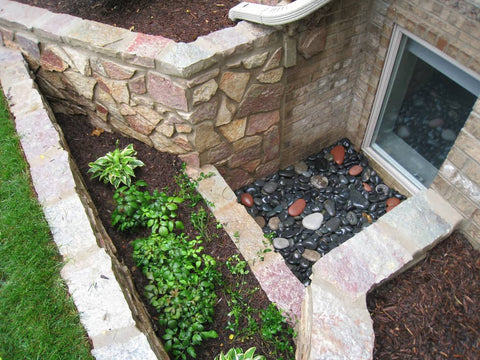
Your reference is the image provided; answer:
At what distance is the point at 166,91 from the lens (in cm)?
289

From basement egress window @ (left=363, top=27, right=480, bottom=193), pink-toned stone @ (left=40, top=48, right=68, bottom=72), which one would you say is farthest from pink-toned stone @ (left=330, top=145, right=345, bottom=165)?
pink-toned stone @ (left=40, top=48, right=68, bottom=72)

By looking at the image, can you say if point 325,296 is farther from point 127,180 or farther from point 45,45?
point 45,45

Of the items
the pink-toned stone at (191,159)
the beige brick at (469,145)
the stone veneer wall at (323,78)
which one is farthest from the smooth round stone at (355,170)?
the beige brick at (469,145)

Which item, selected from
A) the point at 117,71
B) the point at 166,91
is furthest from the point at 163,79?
the point at 117,71

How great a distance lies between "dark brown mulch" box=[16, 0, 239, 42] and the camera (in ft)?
10.3

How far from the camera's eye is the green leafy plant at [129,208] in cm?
279

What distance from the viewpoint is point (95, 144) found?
134 inches

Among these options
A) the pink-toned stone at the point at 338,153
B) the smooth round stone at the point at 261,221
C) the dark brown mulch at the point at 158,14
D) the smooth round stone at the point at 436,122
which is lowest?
the smooth round stone at the point at 261,221

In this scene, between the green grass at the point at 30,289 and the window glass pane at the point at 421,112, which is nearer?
the green grass at the point at 30,289

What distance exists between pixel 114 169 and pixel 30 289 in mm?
1069

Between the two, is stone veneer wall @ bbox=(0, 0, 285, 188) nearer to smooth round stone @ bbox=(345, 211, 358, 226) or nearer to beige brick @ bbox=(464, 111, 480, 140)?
smooth round stone @ bbox=(345, 211, 358, 226)

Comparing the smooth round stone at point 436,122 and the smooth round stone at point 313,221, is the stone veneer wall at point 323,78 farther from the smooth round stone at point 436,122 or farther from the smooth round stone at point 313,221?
the smooth round stone at point 436,122

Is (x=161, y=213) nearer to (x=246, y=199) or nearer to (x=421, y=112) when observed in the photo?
(x=246, y=199)

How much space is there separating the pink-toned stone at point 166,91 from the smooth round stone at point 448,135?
233 cm
